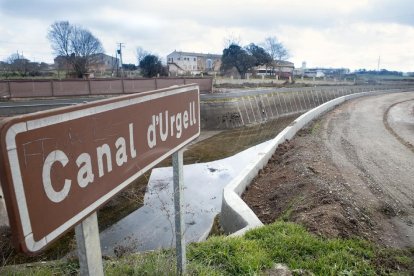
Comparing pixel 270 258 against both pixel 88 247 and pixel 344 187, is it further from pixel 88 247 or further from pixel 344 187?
pixel 344 187

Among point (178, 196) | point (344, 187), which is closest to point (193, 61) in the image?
point (344, 187)

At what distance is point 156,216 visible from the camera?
32.2ft

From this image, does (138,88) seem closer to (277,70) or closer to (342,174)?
(342,174)

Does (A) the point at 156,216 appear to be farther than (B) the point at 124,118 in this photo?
Yes

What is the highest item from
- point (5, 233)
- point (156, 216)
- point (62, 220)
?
point (62, 220)

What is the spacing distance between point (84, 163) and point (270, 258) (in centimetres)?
284

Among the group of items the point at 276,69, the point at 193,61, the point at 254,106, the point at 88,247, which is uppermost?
the point at 193,61

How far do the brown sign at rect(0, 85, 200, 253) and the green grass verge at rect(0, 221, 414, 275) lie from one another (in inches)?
59.1

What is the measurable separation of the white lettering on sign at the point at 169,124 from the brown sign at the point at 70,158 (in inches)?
0.5

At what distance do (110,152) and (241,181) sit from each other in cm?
588

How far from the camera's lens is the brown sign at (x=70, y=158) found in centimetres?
100

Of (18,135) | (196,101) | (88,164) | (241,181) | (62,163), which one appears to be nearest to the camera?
(18,135)

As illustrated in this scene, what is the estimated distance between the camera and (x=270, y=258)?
3.53 meters

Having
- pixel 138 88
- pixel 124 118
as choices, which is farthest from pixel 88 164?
pixel 138 88
